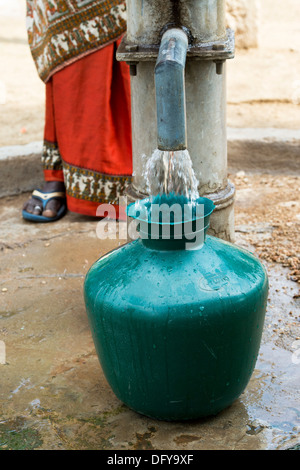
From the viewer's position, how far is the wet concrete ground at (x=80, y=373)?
202cm

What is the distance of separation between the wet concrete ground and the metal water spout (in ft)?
1.72

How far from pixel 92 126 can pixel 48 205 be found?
50 centimetres

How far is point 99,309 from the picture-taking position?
77.2 inches

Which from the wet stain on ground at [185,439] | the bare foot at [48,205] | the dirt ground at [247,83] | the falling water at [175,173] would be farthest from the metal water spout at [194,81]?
the dirt ground at [247,83]

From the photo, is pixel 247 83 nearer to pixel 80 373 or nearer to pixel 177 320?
pixel 80 373

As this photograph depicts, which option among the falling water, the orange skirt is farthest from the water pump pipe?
the orange skirt

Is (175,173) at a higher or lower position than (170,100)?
lower

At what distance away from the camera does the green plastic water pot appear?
1868mm

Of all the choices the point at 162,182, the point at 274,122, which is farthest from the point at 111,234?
the point at 274,122

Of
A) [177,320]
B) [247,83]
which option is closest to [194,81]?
[177,320]

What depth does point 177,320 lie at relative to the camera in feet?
6.07

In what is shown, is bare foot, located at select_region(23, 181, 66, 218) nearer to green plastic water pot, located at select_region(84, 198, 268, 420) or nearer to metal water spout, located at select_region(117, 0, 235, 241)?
metal water spout, located at select_region(117, 0, 235, 241)

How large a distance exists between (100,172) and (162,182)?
1.40 metres
